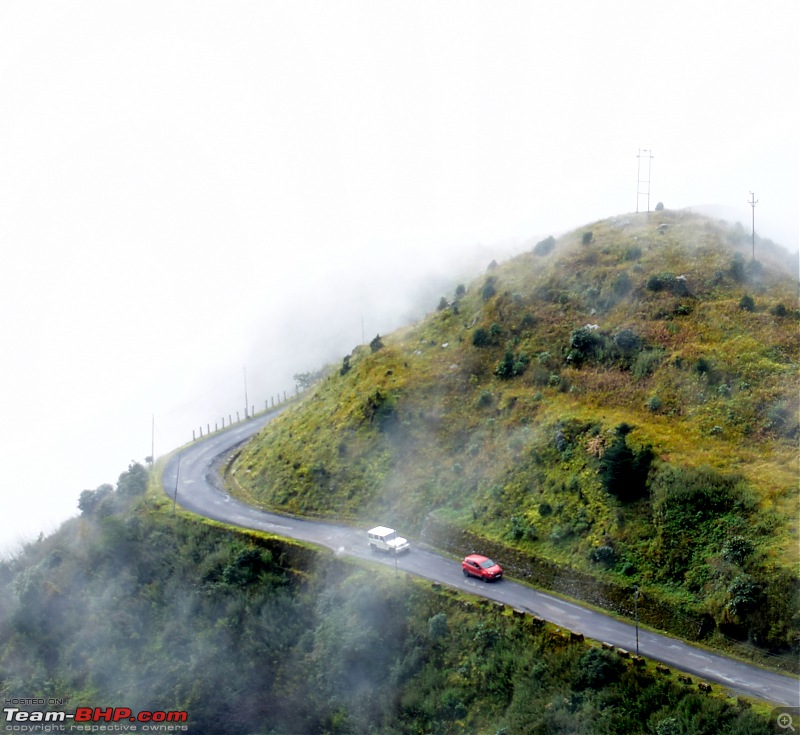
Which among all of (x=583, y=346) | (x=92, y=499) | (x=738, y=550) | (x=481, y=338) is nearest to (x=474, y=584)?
(x=738, y=550)

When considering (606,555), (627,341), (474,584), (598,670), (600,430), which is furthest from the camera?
(627,341)

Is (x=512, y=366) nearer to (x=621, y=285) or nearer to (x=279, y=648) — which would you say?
(x=621, y=285)

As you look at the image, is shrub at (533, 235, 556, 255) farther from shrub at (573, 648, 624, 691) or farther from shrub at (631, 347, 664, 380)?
shrub at (573, 648, 624, 691)

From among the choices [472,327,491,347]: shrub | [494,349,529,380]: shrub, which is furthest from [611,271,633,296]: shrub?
[472,327,491,347]: shrub

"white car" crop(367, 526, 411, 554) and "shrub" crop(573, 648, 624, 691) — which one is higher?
"shrub" crop(573, 648, 624, 691)

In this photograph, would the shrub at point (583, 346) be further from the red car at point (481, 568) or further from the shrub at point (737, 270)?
the red car at point (481, 568)

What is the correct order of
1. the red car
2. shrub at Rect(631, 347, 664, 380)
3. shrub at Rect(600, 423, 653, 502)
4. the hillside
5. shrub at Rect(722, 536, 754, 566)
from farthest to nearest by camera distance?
shrub at Rect(631, 347, 664, 380)
the red car
shrub at Rect(600, 423, 653, 502)
the hillside
shrub at Rect(722, 536, 754, 566)

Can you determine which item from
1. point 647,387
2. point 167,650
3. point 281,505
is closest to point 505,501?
point 647,387
